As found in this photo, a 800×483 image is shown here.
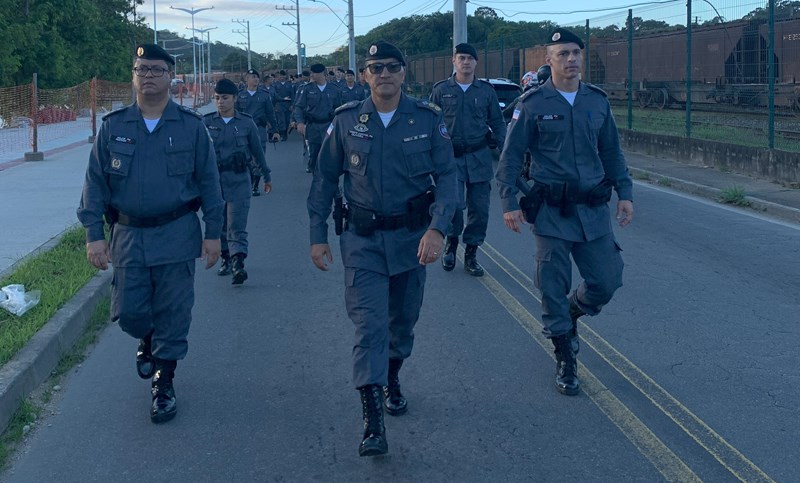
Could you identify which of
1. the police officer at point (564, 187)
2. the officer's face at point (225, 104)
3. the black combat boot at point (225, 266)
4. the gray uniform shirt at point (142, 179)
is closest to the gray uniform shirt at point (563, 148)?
the police officer at point (564, 187)

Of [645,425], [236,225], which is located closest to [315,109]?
[236,225]

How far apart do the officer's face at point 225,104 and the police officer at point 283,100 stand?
1291cm

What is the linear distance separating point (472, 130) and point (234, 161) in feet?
6.96

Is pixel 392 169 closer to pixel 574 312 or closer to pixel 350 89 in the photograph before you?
pixel 574 312

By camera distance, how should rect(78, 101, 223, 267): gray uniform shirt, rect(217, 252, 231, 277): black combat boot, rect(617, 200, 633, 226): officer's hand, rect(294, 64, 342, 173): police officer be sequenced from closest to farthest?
rect(78, 101, 223, 267): gray uniform shirt, rect(617, 200, 633, 226): officer's hand, rect(217, 252, 231, 277): black combat boot, rect(294, 64, 342, 173): police officer

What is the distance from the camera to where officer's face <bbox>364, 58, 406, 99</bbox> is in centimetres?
464

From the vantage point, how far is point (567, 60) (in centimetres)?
534

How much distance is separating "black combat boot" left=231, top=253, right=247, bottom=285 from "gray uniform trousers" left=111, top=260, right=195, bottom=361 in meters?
3.30

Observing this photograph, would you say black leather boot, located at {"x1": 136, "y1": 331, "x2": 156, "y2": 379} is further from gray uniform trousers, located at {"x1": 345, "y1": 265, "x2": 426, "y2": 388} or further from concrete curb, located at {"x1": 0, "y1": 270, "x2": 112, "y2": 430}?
gray uniform trousers, located at {"x1": 345, "y1": 265, "x2": 426, "y2": 388}

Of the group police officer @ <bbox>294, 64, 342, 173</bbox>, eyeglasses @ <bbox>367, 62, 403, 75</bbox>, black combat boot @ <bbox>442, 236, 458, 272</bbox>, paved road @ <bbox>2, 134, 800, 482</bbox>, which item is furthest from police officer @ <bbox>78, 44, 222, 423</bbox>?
police officer @ <bbox>294, 64, 342, 173</bbox>

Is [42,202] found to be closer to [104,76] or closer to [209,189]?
[209,189]

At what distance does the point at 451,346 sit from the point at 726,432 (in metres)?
2.10

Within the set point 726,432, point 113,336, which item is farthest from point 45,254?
point 726,432

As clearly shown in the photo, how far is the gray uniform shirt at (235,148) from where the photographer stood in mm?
8633
